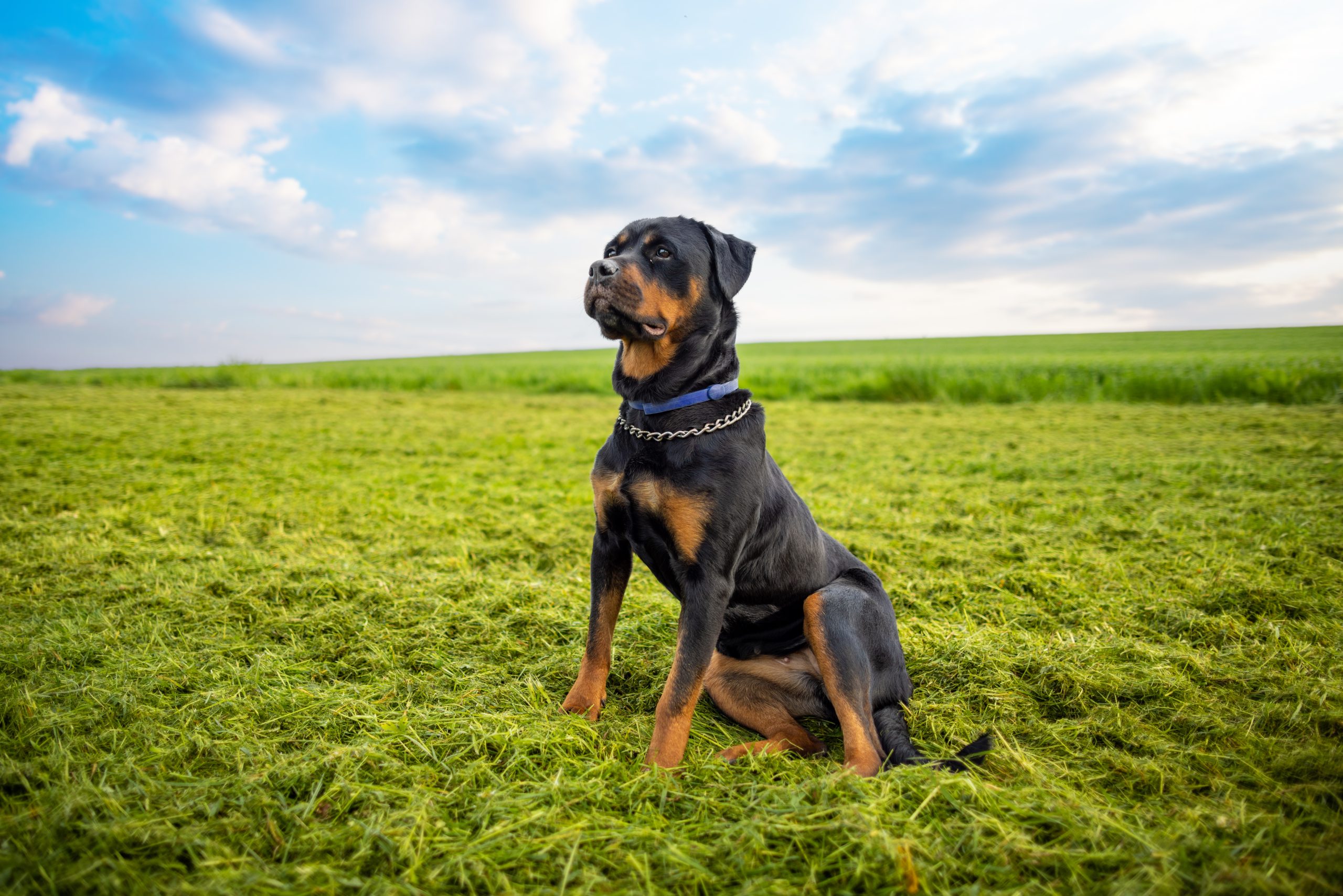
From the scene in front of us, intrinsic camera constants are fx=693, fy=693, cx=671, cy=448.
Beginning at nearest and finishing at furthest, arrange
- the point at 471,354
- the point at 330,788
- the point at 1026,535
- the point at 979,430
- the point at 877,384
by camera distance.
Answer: the point at 330,788 < the point at 1026,535 < the point at 979,430 < the point at 877,384 < the point at 471,354

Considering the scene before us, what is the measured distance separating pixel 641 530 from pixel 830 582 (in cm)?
Result: 82

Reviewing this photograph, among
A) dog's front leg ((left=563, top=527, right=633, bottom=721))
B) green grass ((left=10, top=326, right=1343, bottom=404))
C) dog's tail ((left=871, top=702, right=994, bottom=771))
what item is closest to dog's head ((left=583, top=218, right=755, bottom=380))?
dog's front leg ((left=563, top=527, right=633, bottom=721))

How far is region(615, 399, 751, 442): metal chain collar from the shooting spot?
257 centimetres

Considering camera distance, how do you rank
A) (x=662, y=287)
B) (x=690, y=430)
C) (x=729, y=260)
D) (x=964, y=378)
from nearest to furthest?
(x=690, y=430), (x=662, y=287), (x=729, y=260), (x=964, y=378)

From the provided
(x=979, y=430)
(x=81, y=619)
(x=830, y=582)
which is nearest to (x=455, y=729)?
(x=830, y=582)

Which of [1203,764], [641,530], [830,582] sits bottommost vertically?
[1203,764]

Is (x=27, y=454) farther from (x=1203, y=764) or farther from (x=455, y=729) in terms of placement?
(x=1203, y=764)

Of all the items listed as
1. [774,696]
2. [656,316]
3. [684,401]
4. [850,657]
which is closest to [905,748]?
[850,657]

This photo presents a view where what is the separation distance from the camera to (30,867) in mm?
1701

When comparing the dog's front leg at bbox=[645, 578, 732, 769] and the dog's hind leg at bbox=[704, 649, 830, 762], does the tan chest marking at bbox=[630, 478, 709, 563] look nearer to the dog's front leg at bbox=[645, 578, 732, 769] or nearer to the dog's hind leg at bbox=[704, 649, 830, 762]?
the dog's front leg at bbox=[645, 578, 732, 769]

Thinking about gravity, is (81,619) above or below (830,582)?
below

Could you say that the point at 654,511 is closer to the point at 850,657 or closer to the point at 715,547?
the point at 715,547

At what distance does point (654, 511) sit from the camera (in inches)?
98.3

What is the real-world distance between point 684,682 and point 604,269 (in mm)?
1533
